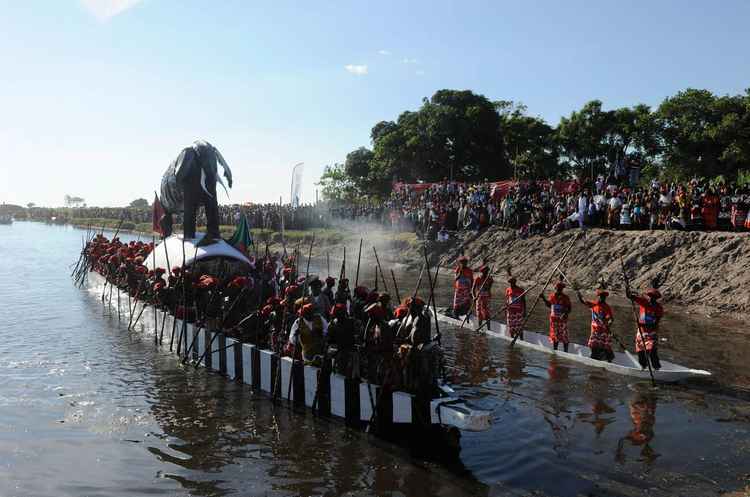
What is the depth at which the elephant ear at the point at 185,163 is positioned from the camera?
2056 centimetres

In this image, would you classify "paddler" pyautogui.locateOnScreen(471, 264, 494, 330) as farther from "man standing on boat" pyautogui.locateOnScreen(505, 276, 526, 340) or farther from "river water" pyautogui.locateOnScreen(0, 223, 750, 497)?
"river water" pyautogui.locateOnScreen(0, 223, 750, 497)

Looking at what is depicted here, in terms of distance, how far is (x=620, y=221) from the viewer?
26.9 m

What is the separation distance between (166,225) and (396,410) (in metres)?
17.6

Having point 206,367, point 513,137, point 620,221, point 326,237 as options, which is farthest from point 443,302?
point 513,137

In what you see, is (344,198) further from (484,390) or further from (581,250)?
(484,390)

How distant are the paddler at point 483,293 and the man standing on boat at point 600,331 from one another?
3.92 m

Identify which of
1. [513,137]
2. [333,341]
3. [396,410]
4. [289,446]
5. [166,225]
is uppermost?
[513,137]

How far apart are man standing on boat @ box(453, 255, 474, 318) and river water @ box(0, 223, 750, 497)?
2281 mm

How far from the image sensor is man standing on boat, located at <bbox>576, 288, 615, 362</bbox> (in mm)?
13367

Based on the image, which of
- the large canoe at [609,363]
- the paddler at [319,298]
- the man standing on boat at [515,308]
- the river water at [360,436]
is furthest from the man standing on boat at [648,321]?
the paddler at [319,298]

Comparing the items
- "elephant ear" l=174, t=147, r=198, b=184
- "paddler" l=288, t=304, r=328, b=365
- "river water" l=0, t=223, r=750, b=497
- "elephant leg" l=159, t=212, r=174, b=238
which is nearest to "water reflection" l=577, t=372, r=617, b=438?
"river water" l=0, t=223, r=750, b=497

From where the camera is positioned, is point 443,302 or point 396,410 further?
point 443,302

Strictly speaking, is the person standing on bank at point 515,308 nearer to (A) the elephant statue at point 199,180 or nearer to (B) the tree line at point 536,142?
(A) the elephant statue at point 199,180

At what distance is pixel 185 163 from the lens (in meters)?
20.6
